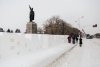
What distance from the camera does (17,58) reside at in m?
8.14

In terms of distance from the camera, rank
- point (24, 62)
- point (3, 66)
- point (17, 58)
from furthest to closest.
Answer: point (24, 62) → point (17, 58) → point (3, 66)

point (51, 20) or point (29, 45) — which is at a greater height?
point (51, 20)

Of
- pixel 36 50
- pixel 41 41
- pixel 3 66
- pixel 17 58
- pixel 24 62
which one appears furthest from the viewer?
pixel 41 41

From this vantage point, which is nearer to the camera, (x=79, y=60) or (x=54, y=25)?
(x=79, y=60)

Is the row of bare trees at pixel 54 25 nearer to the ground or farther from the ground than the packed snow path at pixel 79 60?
farther from the ground

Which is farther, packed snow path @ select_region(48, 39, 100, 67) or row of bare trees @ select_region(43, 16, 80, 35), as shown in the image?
row of bare trees @ select_region(43, 16, 80, 35)

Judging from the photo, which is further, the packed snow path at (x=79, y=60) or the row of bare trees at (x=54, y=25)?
the row of bare trees at (x=54, y=25)

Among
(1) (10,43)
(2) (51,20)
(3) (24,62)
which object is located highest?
(2) (51,20)

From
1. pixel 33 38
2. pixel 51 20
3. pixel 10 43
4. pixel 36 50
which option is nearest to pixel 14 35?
pixel 10 43

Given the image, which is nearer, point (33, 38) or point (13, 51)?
point (13, 51)

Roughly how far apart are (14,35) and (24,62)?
5.80ft

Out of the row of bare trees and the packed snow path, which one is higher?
the row of bare trees

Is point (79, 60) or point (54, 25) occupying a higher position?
point (54, 25)

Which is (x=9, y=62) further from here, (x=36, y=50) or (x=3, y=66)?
(x=36, y=50)
